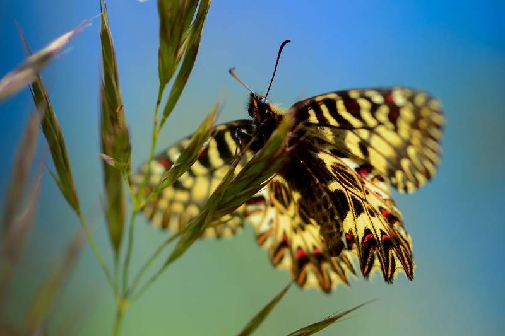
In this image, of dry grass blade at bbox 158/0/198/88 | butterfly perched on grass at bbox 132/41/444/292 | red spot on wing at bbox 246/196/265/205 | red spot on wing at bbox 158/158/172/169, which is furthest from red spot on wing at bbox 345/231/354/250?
dry grass blade at bbox 158/0/198/88

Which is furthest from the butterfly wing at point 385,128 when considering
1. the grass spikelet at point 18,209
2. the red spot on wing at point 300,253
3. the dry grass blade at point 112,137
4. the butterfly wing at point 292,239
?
the grass spikelet at point 18,209

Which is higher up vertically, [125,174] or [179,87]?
[179,87]

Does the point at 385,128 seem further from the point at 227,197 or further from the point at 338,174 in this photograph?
the point at 227,197

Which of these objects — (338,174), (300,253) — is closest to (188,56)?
(338,174)

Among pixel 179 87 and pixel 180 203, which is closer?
pixel 179 87

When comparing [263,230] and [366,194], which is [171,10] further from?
[263,230]

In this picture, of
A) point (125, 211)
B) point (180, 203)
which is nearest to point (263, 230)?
point (180, 203)
